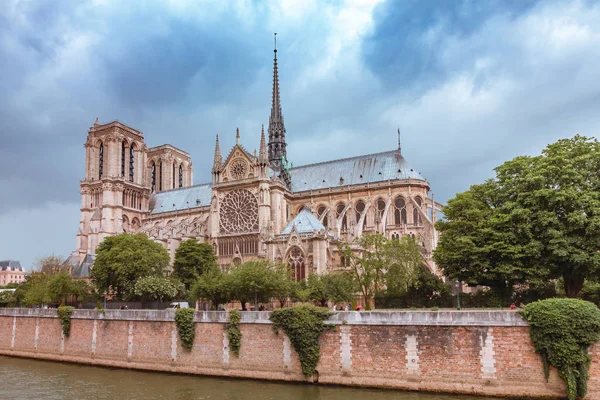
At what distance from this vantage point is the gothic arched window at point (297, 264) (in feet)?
157

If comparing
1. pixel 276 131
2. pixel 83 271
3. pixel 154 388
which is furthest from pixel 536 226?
pixel 83 271

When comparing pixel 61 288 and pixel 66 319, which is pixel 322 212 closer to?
pixel 61 288

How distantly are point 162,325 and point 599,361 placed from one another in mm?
22890

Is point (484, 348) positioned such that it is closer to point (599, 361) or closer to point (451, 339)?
point (451, 339)

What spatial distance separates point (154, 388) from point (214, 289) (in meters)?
12.4

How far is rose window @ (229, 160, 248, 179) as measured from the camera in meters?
65.3

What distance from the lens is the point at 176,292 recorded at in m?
43.8

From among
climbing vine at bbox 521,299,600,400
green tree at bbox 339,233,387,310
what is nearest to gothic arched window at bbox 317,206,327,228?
green tree at bbox 339,233,387,310

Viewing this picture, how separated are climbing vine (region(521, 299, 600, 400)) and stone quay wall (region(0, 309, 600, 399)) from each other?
1.61ft

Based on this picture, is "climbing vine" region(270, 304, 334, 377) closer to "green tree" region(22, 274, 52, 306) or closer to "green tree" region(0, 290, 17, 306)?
"green tree" region(22, 274, 52, 306)

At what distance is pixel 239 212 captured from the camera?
64.2 meters

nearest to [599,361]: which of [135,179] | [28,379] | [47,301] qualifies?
[28,379]

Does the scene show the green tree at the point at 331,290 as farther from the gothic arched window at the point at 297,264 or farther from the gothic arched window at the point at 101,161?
the gothic arched window at the point at 101,161

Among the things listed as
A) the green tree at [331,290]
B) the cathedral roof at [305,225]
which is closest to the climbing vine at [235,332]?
the green tree at [331,290]
